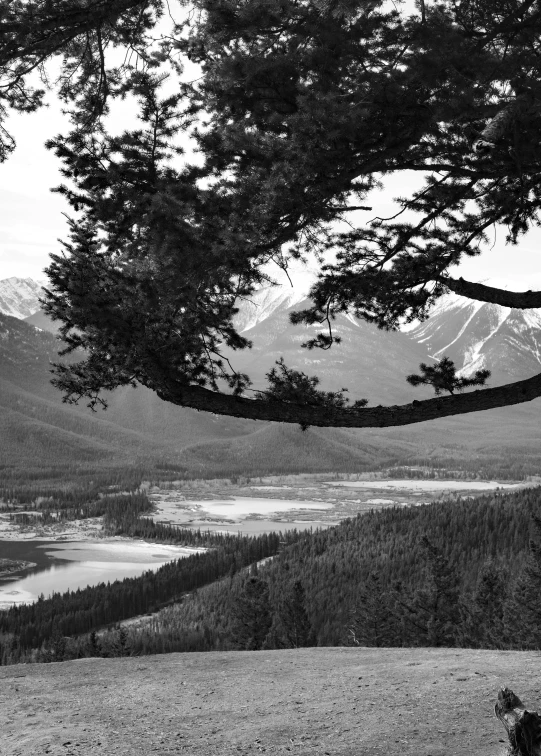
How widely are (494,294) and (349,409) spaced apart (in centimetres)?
257

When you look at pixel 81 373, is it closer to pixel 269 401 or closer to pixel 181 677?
pixel 269 401

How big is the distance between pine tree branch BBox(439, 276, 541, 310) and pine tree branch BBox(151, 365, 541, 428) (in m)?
1.04

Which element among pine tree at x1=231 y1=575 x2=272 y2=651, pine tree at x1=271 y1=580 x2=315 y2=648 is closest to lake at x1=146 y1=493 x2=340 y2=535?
pine tree at x1=271 y1=580 x2=315 y2=648

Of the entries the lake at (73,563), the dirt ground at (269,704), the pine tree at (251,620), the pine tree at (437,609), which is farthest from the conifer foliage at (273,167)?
the lake at (73,563)

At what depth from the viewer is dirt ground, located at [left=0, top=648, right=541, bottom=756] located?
7.24 meters

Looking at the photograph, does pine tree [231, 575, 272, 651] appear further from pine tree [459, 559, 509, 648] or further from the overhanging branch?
the overhanging branch

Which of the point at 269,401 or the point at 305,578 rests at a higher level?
the point at 269,401

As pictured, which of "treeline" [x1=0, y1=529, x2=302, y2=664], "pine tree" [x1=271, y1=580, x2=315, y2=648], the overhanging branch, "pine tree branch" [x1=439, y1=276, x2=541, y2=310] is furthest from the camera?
"treeline" [x1=0, y1=529, x2=302, y2=664]

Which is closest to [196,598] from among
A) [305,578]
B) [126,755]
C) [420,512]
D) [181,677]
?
[305,578]

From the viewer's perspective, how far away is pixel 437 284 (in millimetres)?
9586

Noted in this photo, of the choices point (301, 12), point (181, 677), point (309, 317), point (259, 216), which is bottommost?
point (181, 677)

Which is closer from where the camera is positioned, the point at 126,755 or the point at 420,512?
the point at 126,755

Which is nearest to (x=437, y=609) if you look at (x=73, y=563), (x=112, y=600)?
(x=112, y=600)

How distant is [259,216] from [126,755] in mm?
5765
